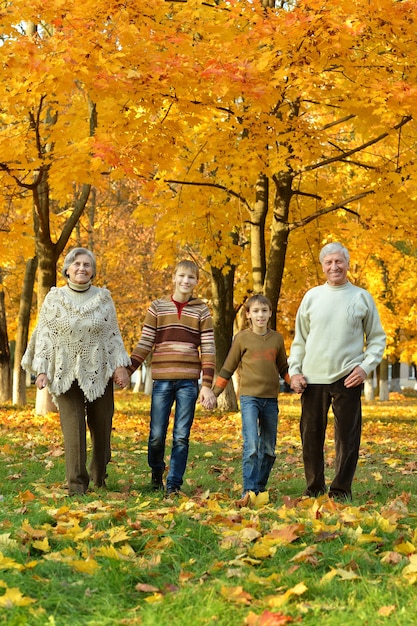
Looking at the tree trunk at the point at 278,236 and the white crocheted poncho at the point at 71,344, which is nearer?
the white crocheted poncho at the point at 71,344

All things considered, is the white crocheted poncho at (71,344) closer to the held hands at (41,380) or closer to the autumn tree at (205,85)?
the held hands at (41,380)

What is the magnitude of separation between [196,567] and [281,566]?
0.43 m

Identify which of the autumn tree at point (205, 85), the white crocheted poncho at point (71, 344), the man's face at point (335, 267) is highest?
the autumn tree at point (205, 85)

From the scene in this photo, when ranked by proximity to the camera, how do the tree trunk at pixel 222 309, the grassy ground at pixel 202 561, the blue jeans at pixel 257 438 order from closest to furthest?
the grassy ground at pixel 202 561, the blue jeans at pixel 257 438, the tree trunk at pixel 222 309

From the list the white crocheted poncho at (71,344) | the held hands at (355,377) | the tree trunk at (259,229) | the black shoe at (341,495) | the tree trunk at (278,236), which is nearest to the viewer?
the held hands at (355,377)

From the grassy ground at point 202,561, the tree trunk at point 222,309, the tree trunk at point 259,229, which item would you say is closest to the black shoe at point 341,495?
the grassy ground at point 202,561

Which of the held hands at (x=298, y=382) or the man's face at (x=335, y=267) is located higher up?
the man's face at (x=335, y=267)

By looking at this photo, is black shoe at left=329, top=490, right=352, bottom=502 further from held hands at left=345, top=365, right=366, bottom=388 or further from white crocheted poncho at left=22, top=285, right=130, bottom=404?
white crocheted poncho at left=22, top=285, right=130, bottom=404

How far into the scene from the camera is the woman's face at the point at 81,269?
22.3 feet

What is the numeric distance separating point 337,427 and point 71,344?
217 centimetres

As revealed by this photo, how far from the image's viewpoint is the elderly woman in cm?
673

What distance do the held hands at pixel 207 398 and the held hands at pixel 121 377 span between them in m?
0.60

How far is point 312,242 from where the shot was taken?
57.2 feet

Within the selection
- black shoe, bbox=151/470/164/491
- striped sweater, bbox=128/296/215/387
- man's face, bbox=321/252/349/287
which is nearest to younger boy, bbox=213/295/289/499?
striped sweater, bbox=128/296/215/387
